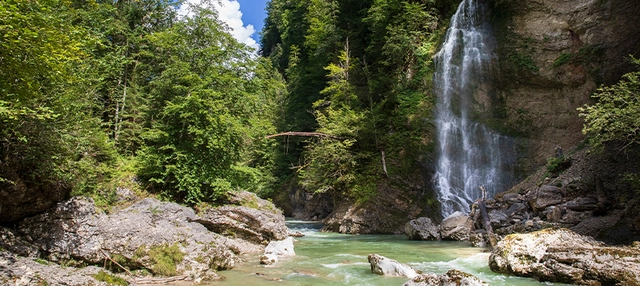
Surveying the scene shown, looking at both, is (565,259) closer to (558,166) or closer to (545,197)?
(545,197)

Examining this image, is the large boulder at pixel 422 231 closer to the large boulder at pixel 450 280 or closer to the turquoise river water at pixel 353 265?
the turquoise river water at pixel 353 265

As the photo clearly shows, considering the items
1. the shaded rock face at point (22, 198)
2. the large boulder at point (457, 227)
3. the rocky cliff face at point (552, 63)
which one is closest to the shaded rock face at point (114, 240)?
the shaded rock face at point (22, 198)

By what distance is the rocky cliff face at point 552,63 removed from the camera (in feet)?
61.0

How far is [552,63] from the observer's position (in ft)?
66.6

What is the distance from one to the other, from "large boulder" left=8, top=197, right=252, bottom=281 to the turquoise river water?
697mm

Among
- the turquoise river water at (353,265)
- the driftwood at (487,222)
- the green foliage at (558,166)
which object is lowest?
the turquoise river water at (353,265)

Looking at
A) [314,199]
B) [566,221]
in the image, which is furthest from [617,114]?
[314,199]

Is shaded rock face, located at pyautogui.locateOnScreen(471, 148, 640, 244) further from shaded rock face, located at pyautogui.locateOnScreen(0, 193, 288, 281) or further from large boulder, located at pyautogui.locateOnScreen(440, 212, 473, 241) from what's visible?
shaded rock face, located at pyautogui.locateOnScreen(0, 193, 288, 281)

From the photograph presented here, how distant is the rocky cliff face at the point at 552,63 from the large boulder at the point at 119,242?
1737 cm

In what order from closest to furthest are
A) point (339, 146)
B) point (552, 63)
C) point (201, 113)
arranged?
point (201, 113) < point (552, 63) < point (339, 146)

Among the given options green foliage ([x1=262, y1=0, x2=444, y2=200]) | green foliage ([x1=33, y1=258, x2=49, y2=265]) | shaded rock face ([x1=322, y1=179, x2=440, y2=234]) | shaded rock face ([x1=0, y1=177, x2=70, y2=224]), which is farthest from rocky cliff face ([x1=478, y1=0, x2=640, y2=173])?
green foliage ([x1=33, y1=258, x2=49, y2=265])

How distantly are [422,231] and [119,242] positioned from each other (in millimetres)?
11884

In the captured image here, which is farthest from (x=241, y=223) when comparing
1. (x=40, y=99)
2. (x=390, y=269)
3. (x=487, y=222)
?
(x=487, y=222)

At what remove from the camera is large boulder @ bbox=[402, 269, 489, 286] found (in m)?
5.91
